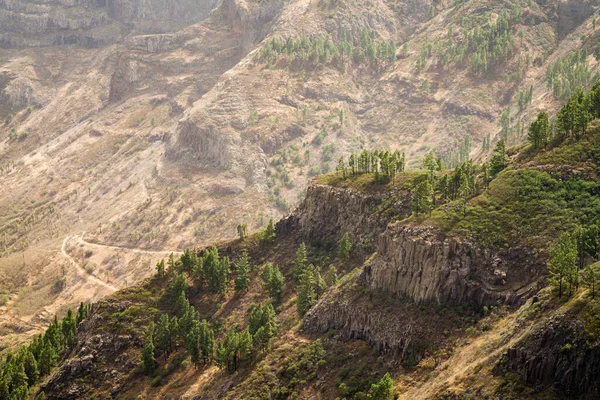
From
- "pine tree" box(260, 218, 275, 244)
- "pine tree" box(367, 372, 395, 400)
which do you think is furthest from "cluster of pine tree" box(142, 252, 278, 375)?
"pine tree" box(367, 372, 395, 400)

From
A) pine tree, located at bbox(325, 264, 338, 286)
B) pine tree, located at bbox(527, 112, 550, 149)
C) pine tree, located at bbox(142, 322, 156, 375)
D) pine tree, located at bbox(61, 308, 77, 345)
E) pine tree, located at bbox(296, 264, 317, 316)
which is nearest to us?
pine tree, located at bbox(527, 112, 550, 149)

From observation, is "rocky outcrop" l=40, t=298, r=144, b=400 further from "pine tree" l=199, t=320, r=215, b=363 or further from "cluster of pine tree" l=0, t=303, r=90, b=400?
"pine tree" l=199, t=320, r=215, b=363

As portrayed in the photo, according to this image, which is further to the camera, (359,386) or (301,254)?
(301,254)

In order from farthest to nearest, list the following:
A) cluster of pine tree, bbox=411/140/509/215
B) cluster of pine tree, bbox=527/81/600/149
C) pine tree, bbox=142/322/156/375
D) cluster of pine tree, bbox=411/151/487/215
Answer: pine tree, bbox=142/322/156/375 < cluster of pine tree, bbox=411/140/509/215 < cluster of pine tree, bbox=411/151/487/215 < cluster of pine tree, bbox=527/81/600/149

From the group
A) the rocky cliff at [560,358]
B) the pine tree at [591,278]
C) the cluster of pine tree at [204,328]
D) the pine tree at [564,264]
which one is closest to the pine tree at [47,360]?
the cluster of pine tree at [204,328]

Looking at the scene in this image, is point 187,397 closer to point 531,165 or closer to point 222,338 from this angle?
point 222,338

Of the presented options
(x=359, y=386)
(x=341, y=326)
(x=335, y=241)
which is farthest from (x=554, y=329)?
(x=335, y=241)

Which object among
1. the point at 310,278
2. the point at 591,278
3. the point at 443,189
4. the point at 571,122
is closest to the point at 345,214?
the point at 310,278
